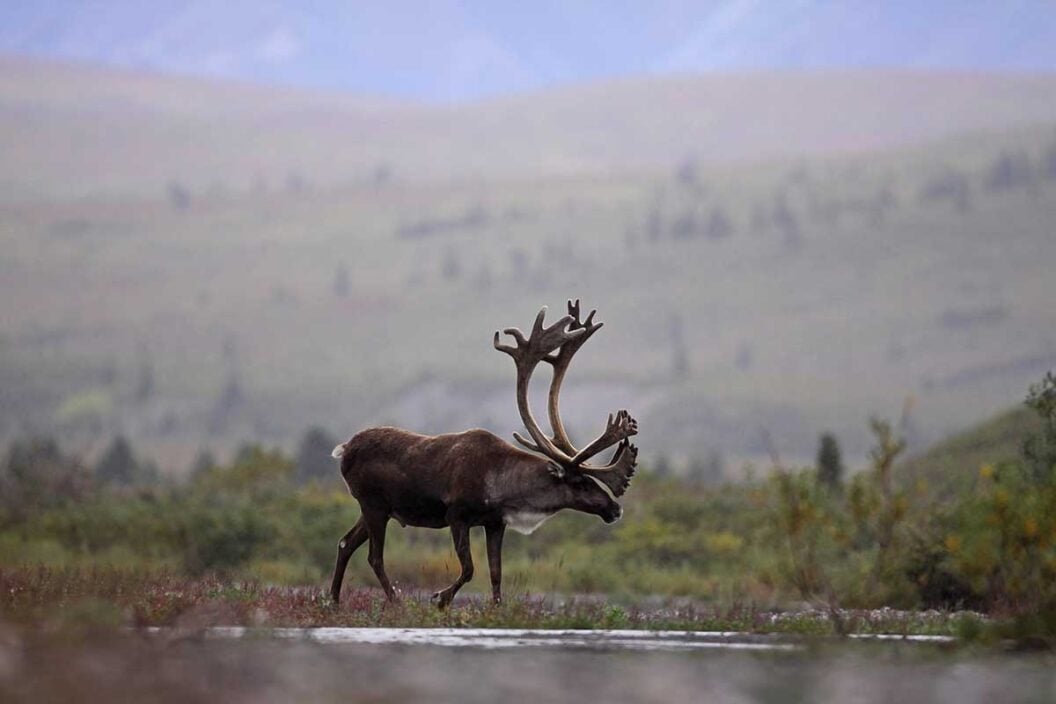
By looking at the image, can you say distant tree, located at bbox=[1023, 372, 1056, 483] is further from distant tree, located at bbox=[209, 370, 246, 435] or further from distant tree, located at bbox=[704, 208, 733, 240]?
distant tree, located at bbox=[704, 208, 733, 240]

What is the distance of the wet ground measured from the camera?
38.6ft

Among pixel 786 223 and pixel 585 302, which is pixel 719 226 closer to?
pixel 786 223

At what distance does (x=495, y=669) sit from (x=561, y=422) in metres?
5.95

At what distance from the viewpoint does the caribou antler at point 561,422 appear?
1831 cm

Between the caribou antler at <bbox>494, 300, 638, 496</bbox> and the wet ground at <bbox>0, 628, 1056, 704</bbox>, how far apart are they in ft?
10.5

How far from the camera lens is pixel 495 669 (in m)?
13.2

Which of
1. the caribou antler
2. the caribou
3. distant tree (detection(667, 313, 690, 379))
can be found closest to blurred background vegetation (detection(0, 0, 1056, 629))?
distant tree (detection(667, 313, 690, 379))

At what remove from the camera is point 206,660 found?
12930 millimetres

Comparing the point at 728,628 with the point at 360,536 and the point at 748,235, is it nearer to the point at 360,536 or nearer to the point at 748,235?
the point at 360,536

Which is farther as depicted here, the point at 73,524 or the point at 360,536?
the point at 73,524

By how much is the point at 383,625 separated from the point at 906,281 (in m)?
125

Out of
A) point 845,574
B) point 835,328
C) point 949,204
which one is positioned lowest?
point 845,574

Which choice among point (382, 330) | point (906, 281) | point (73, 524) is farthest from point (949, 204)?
point (73, 524)

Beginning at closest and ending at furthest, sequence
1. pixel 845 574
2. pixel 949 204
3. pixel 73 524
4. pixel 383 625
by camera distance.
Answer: pixel 383 625 → pixel 845 574 → pixel 73 524 → pixel 949 204
